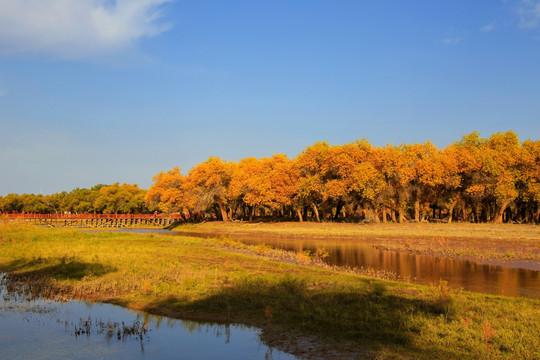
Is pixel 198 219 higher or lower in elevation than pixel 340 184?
lower

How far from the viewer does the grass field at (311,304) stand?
1184 centimetres

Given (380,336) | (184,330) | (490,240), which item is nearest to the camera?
(380,336)

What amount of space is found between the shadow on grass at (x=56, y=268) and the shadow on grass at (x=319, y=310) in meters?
7.65

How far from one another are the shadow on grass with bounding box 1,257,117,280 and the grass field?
0.06 meters

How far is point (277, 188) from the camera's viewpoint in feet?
254

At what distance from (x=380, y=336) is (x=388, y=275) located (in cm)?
1286

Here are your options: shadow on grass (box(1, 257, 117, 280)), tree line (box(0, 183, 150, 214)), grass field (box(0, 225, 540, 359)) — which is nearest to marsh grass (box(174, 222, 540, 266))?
grass field (box(0, 225, 540, 359))

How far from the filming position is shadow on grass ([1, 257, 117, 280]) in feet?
74.0

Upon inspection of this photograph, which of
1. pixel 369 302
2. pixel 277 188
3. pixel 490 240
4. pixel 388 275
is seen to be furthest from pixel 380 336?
pixel 277 188

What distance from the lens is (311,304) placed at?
16.0 m

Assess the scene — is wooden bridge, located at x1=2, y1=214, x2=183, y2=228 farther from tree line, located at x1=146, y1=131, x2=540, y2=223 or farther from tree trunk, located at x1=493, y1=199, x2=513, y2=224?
tree trunk, located at x1=493, y1=199, x2=513, y2=224

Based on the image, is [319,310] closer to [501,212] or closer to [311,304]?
[311,304]

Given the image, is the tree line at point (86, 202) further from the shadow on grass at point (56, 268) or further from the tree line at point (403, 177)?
the shadow on grass at point (56, 268)

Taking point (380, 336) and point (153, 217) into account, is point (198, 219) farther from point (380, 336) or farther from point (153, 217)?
point (380, 336)
